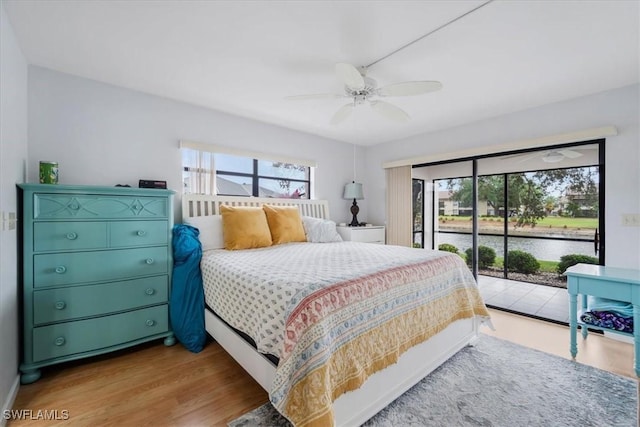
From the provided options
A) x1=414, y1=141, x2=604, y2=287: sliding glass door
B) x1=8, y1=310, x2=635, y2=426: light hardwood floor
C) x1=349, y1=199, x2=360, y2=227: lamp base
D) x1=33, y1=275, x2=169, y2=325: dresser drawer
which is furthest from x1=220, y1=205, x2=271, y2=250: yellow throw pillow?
x1=414, y1=141, x2=604, y2=287: sliding glass door

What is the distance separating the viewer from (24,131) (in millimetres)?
2055

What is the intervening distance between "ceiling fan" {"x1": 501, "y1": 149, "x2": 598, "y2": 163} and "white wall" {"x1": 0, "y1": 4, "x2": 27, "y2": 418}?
4.60 metres

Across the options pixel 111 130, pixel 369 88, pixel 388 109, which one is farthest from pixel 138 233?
pixel 388 109

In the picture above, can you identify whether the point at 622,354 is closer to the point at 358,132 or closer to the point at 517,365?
the point at 517,365

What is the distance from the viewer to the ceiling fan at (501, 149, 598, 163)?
288 centimetres

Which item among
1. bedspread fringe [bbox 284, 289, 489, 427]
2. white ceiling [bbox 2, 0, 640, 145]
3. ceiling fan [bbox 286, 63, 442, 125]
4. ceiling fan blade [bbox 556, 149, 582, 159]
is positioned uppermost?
white ceiling [bbox 2, 0, 640, 145]

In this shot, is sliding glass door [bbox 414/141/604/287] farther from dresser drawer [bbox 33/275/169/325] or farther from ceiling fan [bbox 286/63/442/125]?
dresser drawer [bbox 33/275/169/325]

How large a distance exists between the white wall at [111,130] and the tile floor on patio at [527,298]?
3836 mm

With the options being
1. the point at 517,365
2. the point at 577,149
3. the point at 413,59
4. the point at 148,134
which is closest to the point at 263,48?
the point at 413,59

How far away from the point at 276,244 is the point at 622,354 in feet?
10.6

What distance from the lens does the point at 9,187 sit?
1.62m

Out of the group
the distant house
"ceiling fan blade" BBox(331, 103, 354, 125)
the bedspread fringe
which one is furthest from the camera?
the distant house

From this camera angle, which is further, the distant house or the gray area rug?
the distant house

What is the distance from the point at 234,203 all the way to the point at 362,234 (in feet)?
6.42
